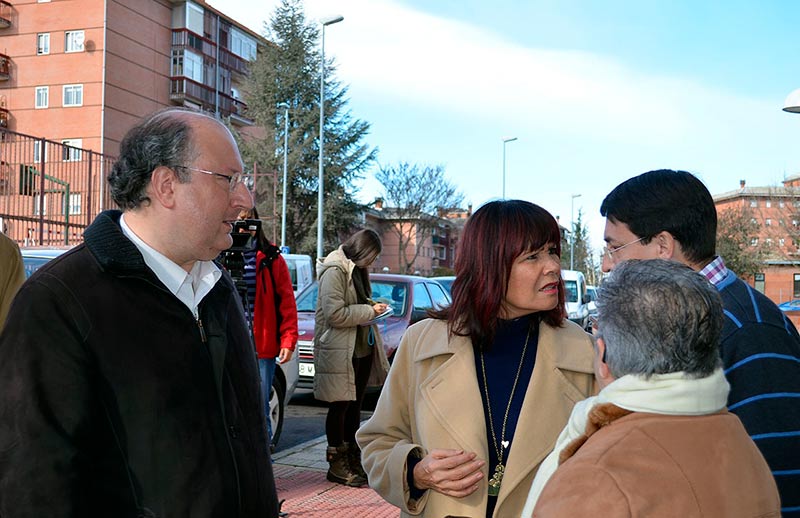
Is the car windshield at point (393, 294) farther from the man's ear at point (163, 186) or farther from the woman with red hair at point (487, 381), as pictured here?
the man's ear at point (163, 186)

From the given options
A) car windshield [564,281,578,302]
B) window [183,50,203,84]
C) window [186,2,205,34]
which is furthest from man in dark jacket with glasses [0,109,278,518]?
window [186,2,205,34]

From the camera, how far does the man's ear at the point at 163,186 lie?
2260mm

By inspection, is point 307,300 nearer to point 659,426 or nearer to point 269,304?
point 269,304

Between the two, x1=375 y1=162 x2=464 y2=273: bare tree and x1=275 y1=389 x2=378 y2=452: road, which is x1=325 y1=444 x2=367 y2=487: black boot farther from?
x1=375 y1=162 x2=464 y2=273: bare tree

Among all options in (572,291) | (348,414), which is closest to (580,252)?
(572,291)

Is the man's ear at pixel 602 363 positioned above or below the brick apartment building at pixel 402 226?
below

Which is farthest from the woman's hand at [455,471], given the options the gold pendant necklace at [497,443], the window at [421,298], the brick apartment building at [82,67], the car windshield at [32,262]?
the brick apartment building at [82,67]

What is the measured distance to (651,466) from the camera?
5.21ft

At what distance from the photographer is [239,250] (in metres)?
4.83

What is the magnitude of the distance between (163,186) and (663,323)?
145 centimetres

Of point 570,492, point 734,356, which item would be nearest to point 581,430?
point 570,492

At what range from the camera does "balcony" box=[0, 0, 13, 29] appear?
1549 inches

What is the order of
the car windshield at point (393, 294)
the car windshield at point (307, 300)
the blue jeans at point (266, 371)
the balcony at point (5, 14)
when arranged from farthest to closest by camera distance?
1. the balcony at point (5, 14)
2. the car windshield at point (393, 294)
3. the car windshield at point (307, 300)
4. the blue jeans at point (266, 371)

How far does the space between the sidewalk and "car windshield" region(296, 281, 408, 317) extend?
132 inches
